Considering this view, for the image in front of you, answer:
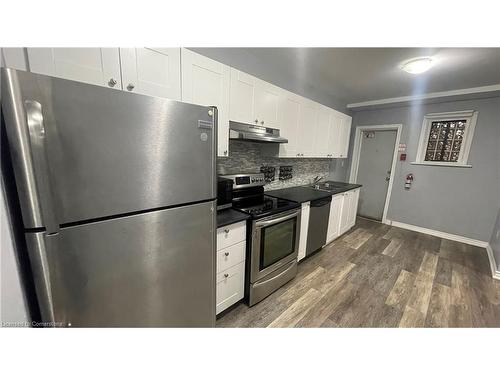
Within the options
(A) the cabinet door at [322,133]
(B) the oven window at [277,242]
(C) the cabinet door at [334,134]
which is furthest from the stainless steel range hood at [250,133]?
(C) the cabinet door at [334,134]

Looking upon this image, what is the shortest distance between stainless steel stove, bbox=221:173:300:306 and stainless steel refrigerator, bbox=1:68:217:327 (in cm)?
63

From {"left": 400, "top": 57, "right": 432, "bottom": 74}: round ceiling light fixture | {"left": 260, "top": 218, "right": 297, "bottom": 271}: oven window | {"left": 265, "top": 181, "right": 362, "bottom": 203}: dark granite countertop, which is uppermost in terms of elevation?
{"left": 400, "top": 57, "right": 432, "bottom": 74}: round ceiling light fixture

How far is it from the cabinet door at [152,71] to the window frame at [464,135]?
14.2 ft

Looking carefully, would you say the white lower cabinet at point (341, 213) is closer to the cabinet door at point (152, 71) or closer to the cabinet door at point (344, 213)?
the cabinet door at point (344, 213)

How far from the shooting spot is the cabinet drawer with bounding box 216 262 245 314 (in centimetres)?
154

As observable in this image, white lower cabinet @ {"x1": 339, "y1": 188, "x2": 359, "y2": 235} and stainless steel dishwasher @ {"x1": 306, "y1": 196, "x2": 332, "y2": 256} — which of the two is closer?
stainless steel dishwasher @ {"x1": 306, "y1": 196, "x2": 332, "y2": 256}

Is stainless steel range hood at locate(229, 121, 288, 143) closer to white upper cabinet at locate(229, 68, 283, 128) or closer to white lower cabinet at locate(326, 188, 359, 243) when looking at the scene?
white upper cabinet at locate(229, 68, 283, 128)

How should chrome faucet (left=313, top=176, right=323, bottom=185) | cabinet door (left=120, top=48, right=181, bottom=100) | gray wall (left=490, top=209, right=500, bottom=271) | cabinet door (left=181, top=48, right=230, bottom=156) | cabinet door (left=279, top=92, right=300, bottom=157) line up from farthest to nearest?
chrome faucet (left=313, top=176, right=323, bottom=185), gray wall (left=490, top=209, right=500, bottom=271), cabinet door (left=279, top=92, right=300, bottom=157), cabinet door (left=181, top=48, right=230, bottom=156), cabinet door (left=120, top=48, right=181, bottom=100)

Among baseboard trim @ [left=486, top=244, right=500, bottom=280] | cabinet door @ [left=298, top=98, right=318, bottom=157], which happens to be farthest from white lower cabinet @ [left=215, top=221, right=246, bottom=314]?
baseboard trim @ [left=486, top=244, right=500, bottom=280]

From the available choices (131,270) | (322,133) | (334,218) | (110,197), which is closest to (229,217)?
(131,270)

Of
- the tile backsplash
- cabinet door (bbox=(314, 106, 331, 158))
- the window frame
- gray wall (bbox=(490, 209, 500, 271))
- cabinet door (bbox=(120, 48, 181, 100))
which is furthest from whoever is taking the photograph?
the window frame

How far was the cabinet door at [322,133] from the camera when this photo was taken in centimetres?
279

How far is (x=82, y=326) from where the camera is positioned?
0.80 meters

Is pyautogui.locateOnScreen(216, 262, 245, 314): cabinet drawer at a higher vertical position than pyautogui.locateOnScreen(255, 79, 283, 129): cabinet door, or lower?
lower
